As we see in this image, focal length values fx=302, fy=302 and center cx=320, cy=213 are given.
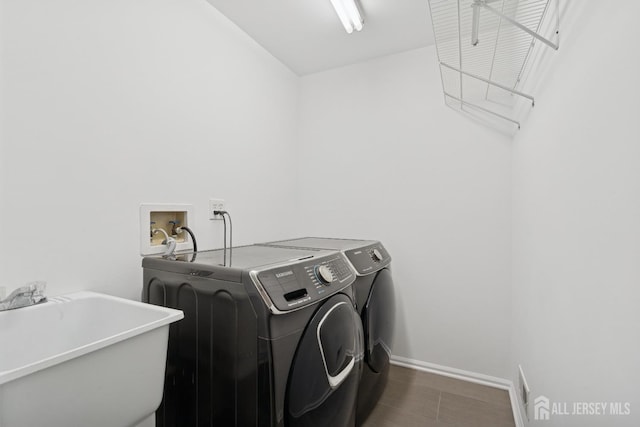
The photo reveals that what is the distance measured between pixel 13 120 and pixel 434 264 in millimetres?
2375

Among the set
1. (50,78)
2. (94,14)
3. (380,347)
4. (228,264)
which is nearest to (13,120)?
(50,78)

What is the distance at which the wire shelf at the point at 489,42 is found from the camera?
3.76 ft

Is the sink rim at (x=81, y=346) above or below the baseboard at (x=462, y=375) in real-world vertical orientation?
above

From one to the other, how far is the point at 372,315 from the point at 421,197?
1051 mm

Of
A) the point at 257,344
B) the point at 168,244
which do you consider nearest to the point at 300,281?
the point at 257,344

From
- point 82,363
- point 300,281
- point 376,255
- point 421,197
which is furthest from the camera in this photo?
point 421,197

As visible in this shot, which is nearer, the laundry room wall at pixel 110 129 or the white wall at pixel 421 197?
the laundry room wall at pixel 110 129

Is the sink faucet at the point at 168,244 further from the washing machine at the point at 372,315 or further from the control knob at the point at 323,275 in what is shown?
the washing machine at the point at 372,315

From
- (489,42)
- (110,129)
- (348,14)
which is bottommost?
(110,129)

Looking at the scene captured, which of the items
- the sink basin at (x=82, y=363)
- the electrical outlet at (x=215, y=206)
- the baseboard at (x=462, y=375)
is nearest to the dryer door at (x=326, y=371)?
the sink basin at (x=82, y=363)

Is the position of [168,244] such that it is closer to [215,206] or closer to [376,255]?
[215,206]

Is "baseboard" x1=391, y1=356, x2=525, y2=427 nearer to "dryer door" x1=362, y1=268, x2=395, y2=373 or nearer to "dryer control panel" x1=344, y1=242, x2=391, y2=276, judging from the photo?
"dryer door" x1=362, y1=268, x2=395, y2=373

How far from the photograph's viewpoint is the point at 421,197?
2295 millimetres

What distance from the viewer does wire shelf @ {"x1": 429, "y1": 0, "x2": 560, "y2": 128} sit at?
45.1 inches
